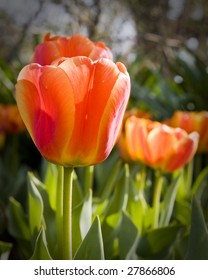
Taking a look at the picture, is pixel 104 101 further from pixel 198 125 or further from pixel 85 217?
pixel 198 125

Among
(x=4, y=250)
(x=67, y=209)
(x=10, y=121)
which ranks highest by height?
(x=67, y=209)

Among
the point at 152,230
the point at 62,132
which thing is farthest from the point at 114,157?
the point at 62,132

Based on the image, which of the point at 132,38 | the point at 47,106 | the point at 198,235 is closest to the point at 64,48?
the point at 47,106

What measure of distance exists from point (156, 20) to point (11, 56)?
0.36 m

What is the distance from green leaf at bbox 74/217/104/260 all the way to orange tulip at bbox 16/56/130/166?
88 mm

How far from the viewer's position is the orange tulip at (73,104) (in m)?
0.34

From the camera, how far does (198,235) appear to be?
0.45m

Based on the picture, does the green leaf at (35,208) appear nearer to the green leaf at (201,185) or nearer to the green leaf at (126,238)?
the green leaf at (126,238)

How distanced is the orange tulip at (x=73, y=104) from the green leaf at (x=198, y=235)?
127 mm

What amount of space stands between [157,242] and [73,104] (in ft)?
0.86

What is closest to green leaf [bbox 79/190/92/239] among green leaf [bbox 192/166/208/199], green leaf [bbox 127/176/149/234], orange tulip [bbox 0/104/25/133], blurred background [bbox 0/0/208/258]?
green leaf [bbox 127/176/149/234]

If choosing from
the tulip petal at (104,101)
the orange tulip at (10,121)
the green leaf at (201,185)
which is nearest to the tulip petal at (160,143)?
the green leaf at (201,185)

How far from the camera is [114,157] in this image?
808 mm

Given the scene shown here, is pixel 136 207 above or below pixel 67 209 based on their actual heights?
below
